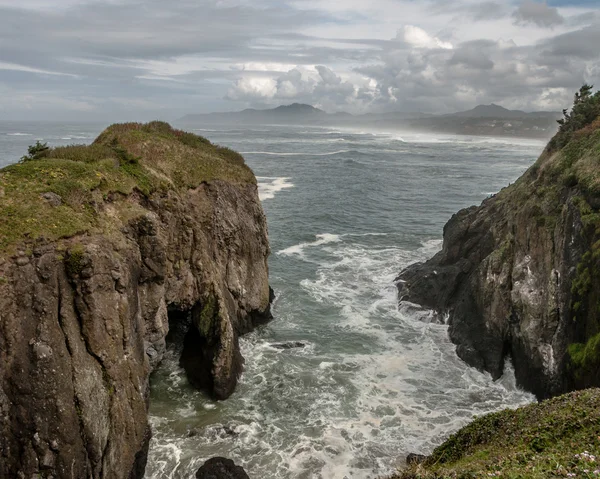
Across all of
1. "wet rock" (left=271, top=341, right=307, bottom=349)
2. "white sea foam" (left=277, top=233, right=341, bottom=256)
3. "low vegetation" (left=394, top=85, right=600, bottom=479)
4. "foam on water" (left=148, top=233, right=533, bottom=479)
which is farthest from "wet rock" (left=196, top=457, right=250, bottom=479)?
"white sea foam" (left=277, top=233, right=341, bottom=256)

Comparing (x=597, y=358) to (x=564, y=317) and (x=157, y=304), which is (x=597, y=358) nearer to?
(x=564, y=317)

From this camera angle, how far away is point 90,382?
17.2m

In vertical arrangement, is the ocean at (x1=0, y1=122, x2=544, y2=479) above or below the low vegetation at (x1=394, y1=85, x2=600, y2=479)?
below

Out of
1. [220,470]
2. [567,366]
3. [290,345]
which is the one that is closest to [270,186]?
[290,345]

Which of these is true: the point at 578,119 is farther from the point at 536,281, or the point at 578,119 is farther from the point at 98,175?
the point at 98,175

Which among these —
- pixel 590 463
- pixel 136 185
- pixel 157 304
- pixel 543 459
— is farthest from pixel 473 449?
pixel 136 185

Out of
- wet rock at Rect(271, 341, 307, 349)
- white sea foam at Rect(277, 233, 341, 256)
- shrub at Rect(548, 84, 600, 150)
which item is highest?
shrub at Rect(548, 84, 600, 150)

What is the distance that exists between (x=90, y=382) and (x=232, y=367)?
433 inches

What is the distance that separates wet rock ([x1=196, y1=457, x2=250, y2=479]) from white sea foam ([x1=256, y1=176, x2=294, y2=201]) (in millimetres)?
56802

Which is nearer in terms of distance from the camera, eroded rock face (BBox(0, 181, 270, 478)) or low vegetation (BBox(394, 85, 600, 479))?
low vegetation (BBox(394, 85, 600, 479))

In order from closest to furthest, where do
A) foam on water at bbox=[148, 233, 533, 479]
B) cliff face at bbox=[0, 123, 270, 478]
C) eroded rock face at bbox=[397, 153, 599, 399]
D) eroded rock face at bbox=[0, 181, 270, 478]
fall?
eroded rock face at bbox=[0, 181, 270, 478], cliff face at bbox=[0, 123, 270, 478], foam on water at bbox=[148, 233, 533, 479], eroded rock face at bbox=[397, 153, 599, 399]

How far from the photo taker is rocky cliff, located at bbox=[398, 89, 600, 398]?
935 inches

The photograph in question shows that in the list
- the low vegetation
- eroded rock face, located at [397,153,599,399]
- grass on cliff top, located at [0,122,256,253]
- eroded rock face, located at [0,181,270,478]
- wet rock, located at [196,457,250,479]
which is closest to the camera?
the low vegetation

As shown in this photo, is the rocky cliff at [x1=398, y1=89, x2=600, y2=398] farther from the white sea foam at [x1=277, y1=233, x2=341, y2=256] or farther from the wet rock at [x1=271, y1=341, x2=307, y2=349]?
the white sea foam at [x1=277, y1=233, x2=341, y2=256]
